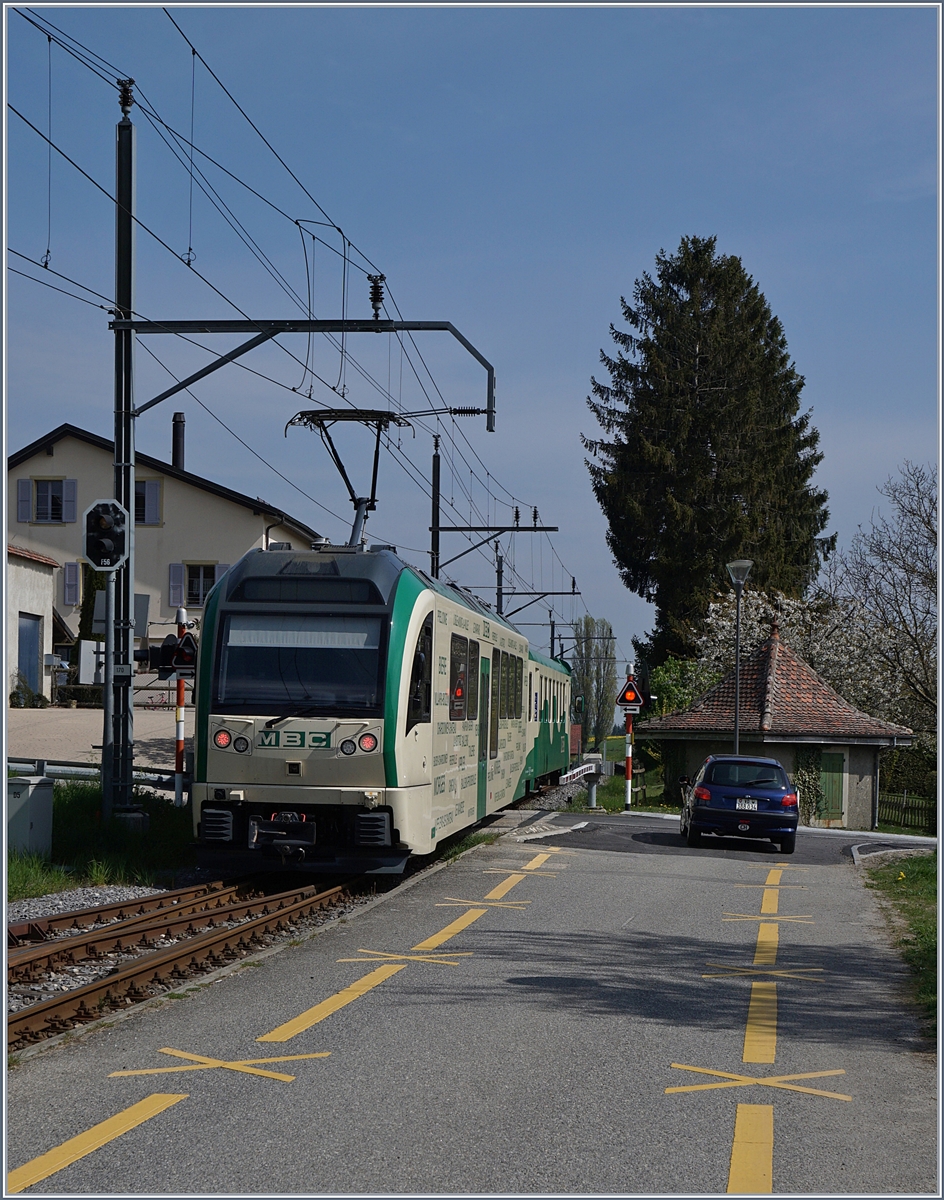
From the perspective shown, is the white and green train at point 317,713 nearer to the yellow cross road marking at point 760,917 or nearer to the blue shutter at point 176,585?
the yellow cross road marking at point 760,917

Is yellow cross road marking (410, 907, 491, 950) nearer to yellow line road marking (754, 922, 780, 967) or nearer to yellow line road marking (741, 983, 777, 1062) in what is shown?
yellow line road marking (754, 922, 780, 967)

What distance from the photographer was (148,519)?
54.3 metres

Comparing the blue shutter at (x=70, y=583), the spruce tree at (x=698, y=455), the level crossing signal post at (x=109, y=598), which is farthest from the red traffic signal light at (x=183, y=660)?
the blue shutter at (x=70, y=583)

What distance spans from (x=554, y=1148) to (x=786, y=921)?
7503 mm

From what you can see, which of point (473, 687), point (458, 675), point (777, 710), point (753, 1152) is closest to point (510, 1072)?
point (753, 1152)

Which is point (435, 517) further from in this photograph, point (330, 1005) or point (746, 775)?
point (330, 1005)

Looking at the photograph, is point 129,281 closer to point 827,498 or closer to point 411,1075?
point 411,1075

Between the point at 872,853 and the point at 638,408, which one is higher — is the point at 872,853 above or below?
below

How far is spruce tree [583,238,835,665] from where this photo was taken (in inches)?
2003

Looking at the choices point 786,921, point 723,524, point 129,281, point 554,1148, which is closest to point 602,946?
point 786,921

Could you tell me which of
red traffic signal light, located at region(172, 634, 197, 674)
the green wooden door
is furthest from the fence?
red traffic signal light, located at region(172, 634, 197, 674)

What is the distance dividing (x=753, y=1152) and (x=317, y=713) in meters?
8.58

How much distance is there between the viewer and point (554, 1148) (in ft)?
18.0

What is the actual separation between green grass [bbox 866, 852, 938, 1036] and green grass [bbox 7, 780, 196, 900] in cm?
742
